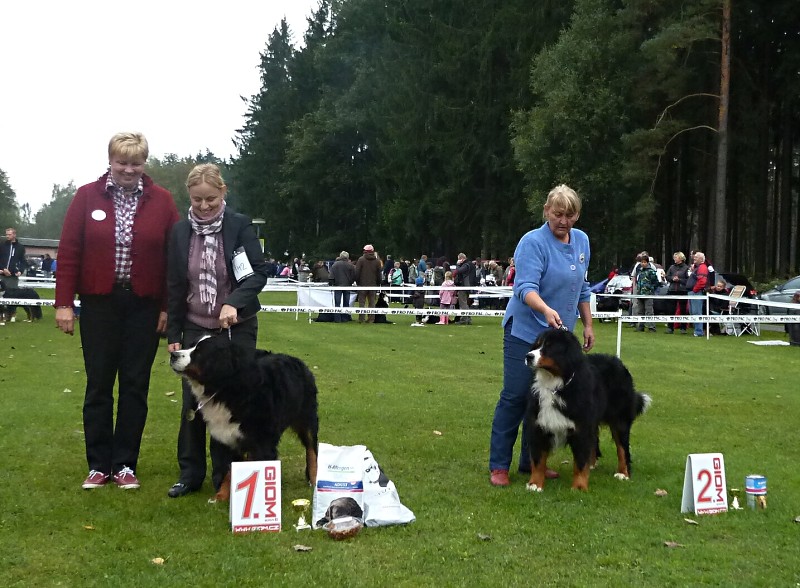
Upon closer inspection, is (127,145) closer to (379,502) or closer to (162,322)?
(162,322)

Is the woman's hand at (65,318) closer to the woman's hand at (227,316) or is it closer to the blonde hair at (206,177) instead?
the woman's hand at (227,316)

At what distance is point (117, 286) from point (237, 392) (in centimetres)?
107

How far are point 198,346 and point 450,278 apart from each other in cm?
1855

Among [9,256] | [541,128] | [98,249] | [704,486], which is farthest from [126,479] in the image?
[541,128]

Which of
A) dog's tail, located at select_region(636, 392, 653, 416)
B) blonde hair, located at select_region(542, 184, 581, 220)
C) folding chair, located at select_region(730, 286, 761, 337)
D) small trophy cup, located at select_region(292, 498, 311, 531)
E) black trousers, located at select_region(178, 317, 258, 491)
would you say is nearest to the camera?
small trophy cup, located at select_region(292, 498, 311, 531)

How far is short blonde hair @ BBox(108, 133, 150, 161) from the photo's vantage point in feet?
16.1

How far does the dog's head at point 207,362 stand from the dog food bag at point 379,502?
89 centimetres

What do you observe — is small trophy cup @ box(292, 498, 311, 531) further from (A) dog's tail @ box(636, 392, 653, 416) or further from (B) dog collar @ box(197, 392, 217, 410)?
(A) dog's tail @ box(636, 392, 653, 416)

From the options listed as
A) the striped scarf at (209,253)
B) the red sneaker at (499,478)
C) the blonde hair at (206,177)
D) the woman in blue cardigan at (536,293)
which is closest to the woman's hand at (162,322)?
the striped scarf at (209,253)

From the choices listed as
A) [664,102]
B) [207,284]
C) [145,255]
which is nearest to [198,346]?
A: [207,284]

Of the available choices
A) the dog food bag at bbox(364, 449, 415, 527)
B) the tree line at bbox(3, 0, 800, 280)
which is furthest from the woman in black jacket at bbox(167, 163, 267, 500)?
the tree line at bbox(3, 0, 800, 280)

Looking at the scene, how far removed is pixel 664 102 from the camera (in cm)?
3061

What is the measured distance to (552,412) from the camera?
5.13m

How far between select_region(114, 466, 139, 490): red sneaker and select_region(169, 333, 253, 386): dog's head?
100 centimetres
